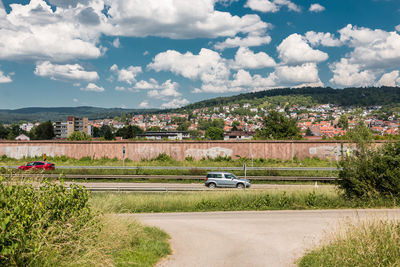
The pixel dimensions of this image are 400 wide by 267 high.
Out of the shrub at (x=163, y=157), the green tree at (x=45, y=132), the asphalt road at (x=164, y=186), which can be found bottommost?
the asphalt road at (x=164, y=186)

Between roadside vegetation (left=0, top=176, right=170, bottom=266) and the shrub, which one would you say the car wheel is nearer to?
the shrub

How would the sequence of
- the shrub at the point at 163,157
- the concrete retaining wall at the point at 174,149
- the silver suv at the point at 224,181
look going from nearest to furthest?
1. the silver suv at the point at 224,181
2. the concrete retaining wall at the point at 174,149
3. the shrub at the point at 163,157

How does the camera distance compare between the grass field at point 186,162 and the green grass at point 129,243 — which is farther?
the grass field at point 186,162

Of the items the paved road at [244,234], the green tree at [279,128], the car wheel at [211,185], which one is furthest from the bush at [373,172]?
the green tree at [279,128]

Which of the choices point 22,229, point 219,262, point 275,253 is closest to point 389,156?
point 275,253

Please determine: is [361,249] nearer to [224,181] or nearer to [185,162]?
[224,181]

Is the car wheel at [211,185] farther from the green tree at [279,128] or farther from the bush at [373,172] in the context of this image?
the green tree at [279,128]

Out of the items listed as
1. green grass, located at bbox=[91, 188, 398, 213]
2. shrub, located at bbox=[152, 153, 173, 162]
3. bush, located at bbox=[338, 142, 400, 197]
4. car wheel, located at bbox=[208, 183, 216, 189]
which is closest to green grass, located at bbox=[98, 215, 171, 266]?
green grass, located at bbox=[91, 188, 398, 213]

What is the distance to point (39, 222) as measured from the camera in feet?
21.7

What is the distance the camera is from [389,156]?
53.8 ft

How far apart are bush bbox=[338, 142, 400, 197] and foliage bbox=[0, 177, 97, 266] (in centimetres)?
1344

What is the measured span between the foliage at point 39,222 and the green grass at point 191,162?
89.5 feet

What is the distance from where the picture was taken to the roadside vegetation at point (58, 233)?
6.05 metres

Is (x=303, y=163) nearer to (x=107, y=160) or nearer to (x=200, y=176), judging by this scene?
(x=200, y=176)
